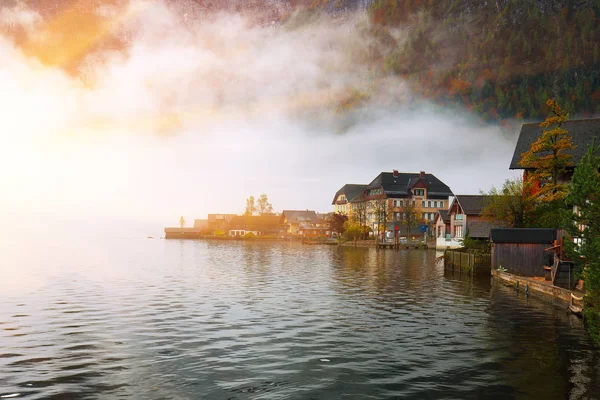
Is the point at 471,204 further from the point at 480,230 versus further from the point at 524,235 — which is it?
the point at 524,235

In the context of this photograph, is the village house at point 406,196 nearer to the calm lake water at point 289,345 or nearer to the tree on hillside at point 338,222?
the tree on hillside at point 338,222

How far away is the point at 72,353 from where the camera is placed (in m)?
22.8

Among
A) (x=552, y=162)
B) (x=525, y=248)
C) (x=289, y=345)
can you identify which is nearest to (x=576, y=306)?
(x=289, y=345)

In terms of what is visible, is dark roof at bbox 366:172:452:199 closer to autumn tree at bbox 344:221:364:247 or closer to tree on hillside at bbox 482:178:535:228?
autumn tree at bbox 344:221:364:247

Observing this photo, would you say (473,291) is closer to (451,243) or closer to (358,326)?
(358,326)

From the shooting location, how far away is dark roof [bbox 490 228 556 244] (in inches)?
1987

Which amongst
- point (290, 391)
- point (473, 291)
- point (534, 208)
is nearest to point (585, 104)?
A: point (534, 208)

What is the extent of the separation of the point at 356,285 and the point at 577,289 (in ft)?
62.1

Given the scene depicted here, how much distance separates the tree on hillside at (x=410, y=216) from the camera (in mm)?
156000

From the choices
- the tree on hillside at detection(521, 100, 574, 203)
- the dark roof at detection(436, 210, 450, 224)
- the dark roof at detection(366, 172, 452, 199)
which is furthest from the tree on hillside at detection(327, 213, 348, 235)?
the tree on hillside at detection(521, 100, 574, 203)

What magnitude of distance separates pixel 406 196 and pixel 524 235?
406 ft

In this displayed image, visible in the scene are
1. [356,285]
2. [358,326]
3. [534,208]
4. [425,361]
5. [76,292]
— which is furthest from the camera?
[534,208]

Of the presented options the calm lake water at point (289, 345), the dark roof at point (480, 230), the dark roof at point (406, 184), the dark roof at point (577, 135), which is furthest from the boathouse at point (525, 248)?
the dark roof at point (406, 184)

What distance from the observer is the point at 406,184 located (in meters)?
179
